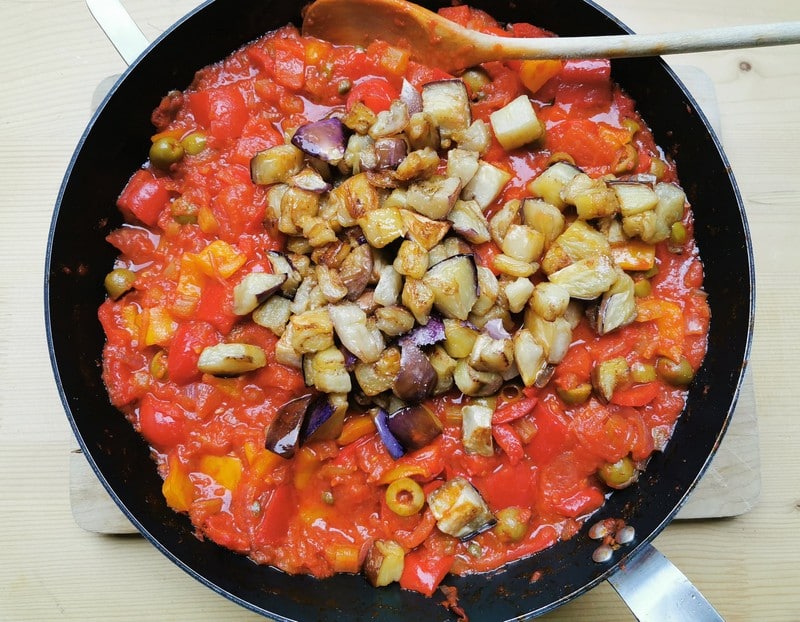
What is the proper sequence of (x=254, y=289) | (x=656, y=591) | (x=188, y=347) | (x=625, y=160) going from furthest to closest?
1. (x=625, y=160)
2. (x=188, y=347)
3. (x=254, y=289)
4. (x=656, y=591)

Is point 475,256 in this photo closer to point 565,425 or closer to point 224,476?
point 565,425

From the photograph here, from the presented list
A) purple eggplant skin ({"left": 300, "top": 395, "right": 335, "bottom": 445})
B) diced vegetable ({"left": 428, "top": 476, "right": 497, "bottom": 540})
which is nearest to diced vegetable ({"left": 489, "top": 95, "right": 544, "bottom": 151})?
purple eggplant skin ({"left": 300, "top": 395, "right": 335, "bottom": 445})

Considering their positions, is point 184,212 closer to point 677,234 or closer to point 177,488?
point 177,488

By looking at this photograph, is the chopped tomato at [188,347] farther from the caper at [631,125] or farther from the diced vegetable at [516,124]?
the caper at [631,125]

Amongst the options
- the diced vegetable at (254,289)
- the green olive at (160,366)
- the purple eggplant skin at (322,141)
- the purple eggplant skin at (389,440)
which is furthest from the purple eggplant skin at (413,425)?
the purple eggplant skin at (322,141)

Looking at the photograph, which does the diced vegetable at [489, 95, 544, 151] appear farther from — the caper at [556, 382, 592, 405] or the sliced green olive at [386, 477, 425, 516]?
the sliced green olive at [386, 477, 425, 516]

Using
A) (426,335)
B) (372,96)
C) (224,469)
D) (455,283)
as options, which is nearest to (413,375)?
(426,335)
